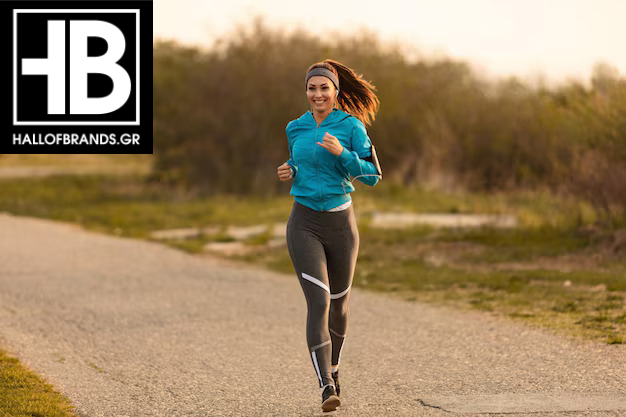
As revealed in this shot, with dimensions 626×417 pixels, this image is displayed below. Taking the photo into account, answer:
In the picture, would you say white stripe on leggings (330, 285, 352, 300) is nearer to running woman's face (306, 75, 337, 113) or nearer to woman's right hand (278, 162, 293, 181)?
woman's right hand (278, 162, 293, 181)

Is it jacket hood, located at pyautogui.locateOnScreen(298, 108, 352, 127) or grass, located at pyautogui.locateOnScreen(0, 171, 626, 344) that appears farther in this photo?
grass, located at pyautogui.locateOnScreen(0, 171, 626, 344)

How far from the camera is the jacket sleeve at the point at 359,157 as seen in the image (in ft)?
19.0

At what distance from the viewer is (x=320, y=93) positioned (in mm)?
5957

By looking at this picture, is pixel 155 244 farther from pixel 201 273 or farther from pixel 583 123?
pixel 583 123

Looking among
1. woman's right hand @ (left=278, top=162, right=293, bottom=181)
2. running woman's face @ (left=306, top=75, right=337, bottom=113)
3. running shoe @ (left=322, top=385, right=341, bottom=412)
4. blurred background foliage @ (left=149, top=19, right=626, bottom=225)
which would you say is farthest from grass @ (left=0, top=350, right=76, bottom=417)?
blurred background foliage @ (left=149, top=19, right=626, bottom=225)

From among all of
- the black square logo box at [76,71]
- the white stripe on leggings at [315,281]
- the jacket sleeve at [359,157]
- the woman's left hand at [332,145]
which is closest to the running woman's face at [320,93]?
the jacket sleeve at [359,157]

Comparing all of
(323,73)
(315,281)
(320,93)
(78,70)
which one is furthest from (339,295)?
(78,70)

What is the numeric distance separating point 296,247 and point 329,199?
1.23 feet

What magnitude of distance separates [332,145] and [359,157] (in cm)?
28

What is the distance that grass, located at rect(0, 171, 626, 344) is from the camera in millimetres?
10352

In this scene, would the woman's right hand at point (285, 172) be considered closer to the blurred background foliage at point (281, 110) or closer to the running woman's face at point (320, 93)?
the running woman's face at point (320, 93)

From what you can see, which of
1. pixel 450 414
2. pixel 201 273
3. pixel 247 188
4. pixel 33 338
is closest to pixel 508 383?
pixel 450 414

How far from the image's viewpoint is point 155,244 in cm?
1706

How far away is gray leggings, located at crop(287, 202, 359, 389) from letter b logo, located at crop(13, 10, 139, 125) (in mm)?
11591
